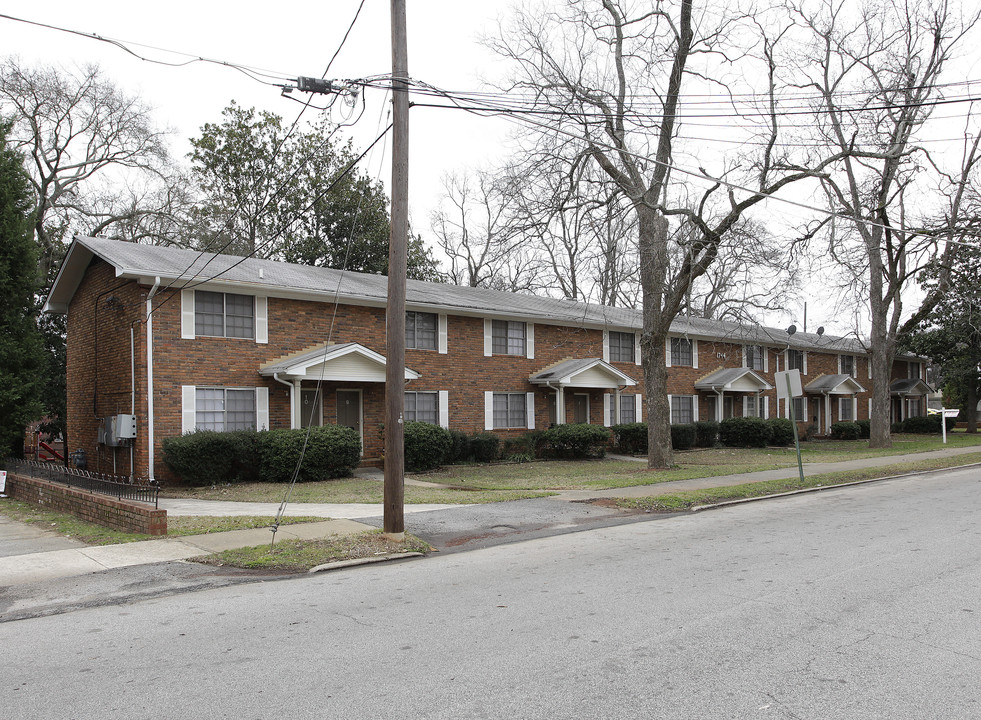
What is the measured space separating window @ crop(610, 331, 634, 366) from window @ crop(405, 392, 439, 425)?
29.0 feet

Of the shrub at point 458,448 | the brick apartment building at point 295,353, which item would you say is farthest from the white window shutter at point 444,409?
the shrub at point 458,448

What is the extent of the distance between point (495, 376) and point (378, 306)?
197 inches

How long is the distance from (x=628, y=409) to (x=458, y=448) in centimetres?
936

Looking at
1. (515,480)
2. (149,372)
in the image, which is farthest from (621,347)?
(149,372)

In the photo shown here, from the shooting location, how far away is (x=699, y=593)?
271 inches

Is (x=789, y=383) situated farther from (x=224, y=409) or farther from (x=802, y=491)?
(x=224, y=409)

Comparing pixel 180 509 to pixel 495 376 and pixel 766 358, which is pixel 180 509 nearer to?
pixel 495 376

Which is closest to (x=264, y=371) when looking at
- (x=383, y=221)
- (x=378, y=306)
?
(x=378, y=306)

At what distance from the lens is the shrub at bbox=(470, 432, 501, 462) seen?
23.1 metres

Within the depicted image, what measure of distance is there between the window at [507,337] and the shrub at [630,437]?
16.5ft

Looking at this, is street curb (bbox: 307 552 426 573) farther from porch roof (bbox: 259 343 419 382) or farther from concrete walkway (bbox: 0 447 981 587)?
porch roof (bbox: 259 343 419 382)

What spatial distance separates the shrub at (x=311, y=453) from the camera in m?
17.8

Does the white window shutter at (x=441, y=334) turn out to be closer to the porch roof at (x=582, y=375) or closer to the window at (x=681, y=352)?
the porch roof at (x=582, y=375)

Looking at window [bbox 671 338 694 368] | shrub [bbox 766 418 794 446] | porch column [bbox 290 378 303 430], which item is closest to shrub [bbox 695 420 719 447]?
shrub [bbox 766 418 794 446]
